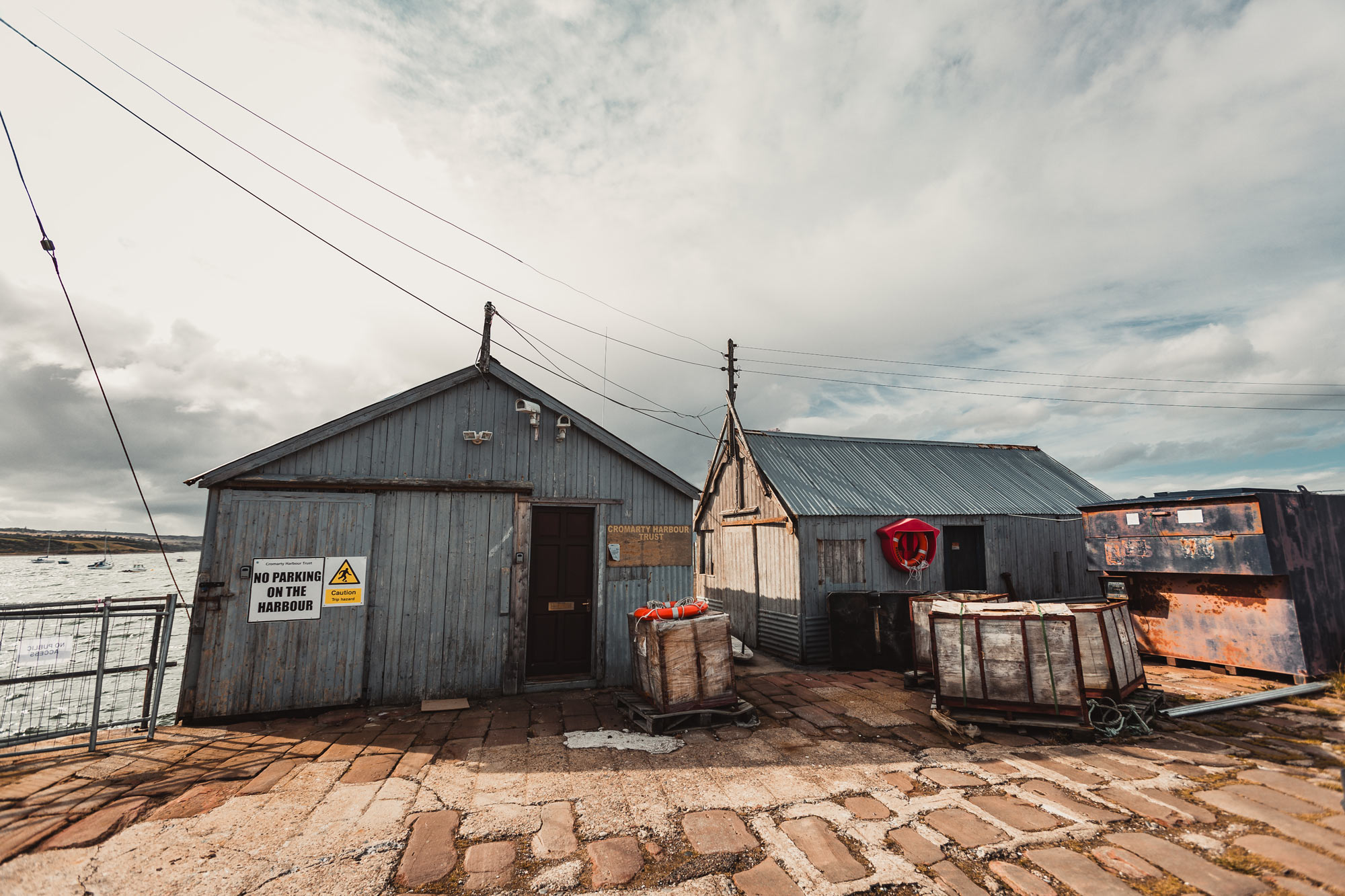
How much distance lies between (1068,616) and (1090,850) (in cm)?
296

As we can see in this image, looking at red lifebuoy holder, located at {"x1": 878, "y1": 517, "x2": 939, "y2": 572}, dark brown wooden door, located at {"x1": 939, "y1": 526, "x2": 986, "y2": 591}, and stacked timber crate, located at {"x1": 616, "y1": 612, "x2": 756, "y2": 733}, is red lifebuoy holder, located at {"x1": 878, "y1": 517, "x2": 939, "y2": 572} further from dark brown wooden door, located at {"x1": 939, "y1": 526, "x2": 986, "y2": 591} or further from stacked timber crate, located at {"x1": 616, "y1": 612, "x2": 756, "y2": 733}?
stacked timber crate, located at {"x1": 616, "y1": 612, "x2": 756, "y2": 733}

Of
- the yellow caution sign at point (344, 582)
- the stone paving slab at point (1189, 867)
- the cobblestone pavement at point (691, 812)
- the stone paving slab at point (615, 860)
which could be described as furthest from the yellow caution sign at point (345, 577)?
the stone paving slab at point (1189, 867)

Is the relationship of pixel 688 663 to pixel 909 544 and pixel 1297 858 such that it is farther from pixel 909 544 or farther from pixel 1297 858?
pixel 909 544

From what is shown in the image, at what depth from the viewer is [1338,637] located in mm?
8914

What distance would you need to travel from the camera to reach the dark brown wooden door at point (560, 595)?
8836mm

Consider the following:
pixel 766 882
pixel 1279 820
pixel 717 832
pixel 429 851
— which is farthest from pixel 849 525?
pixel 429 851

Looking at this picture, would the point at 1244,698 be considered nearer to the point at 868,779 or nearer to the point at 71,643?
the point at 868,779

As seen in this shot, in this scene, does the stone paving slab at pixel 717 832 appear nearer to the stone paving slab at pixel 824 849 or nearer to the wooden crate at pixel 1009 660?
the stone paving slab at pixel 824 849

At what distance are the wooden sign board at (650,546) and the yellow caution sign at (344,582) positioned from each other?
3530 mm

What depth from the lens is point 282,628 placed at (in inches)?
298

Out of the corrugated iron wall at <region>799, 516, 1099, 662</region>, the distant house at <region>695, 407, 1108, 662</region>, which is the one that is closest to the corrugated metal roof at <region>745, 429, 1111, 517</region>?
the distant house at <region>695, 407, 1108, 662</region>

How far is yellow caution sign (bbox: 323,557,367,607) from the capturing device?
7.81 m

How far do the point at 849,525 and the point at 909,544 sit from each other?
1407mm

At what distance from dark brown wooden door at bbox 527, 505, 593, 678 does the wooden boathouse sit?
0.02 m
